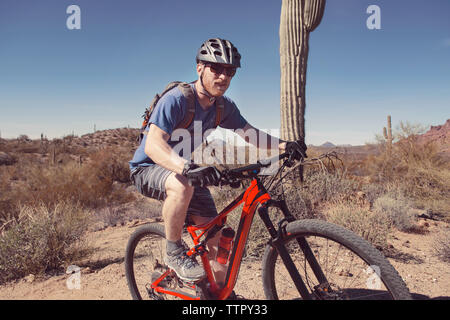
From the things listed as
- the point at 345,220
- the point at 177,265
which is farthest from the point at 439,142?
the point at 177,265

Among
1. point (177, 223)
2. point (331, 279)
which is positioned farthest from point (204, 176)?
point (331, 279)

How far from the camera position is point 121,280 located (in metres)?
3.67

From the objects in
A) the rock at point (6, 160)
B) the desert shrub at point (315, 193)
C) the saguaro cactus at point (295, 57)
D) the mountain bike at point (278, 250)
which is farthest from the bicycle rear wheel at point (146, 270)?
the rock at point (6, 160)

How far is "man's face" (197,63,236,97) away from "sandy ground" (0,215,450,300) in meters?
2.13

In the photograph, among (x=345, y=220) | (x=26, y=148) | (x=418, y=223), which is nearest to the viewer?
(x=345, y=220)

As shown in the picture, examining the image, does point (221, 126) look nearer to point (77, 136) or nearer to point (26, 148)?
point (26, 148)

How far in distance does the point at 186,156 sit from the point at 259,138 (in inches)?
24.2

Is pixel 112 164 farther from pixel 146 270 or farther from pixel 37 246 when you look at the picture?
pixel 146 270

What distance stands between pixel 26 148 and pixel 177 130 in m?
32.7

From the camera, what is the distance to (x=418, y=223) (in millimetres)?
5547

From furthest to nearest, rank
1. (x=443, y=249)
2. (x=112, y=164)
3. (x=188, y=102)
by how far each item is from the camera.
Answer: (x=112, y=164), (x=443, y=249), (x=188, y=102)

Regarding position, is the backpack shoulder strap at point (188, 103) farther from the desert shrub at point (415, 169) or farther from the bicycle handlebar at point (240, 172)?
the desert shrub at point (415, 169)

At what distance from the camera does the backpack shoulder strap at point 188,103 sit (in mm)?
2129

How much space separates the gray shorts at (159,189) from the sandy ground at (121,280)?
135cm
